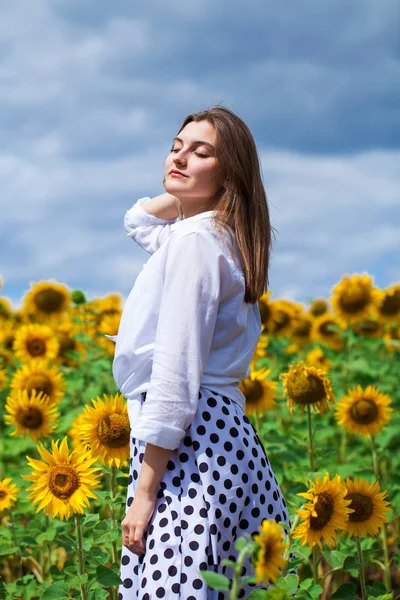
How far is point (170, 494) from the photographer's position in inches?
86.3

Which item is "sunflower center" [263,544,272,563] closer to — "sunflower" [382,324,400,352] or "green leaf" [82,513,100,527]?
"green leaf" [82,513,100,527]

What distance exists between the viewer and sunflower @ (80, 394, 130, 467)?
273 centimetres

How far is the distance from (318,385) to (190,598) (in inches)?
49.3

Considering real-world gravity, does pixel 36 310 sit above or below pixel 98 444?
above

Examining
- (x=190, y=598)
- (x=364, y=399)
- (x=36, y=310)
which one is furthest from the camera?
(x=36, y=310)

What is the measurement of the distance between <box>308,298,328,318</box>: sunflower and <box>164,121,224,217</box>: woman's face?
442cm

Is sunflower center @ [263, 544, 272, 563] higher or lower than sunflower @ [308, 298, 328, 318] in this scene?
lower

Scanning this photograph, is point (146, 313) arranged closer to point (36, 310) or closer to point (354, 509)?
point (354, 509)

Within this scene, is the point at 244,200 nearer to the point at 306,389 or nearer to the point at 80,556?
the point at 306,389

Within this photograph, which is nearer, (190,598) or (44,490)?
(190,598)

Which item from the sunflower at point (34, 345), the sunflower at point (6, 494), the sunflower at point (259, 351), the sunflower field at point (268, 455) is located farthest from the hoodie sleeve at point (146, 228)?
the sunflower at point (34, 345)

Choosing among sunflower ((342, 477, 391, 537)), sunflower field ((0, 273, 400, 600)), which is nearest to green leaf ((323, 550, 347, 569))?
sunflower field ((0, 273, 400, 600))

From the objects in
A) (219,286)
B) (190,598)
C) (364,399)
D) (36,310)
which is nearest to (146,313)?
(219,286)

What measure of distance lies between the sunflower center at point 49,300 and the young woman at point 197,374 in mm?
3948
